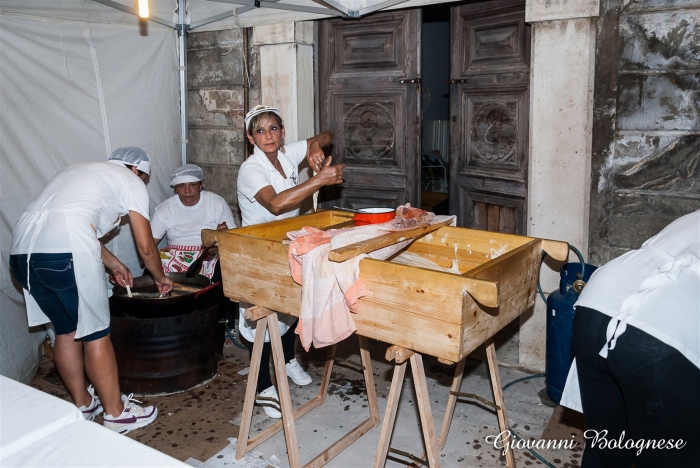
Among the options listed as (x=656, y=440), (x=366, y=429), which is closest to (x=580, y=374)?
(x=656, y=440)

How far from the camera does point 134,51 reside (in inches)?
200

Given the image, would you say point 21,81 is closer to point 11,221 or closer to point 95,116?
point 95,116

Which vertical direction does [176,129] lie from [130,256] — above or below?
above

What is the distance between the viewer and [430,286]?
91.9 inches

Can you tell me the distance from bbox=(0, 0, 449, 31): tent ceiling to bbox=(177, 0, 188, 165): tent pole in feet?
0.17

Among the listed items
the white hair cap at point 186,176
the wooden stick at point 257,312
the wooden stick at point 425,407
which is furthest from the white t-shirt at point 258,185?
the wooden stick at point 425,407

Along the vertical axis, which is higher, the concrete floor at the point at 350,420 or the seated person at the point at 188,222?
the seated person at the point at 188,222

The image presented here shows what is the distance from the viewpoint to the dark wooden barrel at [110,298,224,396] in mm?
4117

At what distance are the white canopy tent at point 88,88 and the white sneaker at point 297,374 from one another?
1793 millimetres

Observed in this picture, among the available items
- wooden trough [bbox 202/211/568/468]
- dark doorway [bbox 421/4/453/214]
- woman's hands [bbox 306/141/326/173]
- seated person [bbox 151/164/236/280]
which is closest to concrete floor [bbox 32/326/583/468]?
wooden trough [bbox 202/211/568/468]

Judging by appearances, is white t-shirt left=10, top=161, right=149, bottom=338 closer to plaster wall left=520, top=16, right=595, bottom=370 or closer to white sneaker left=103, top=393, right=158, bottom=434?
Answer: white sneaker left=103, top=393, right=158, bottom=434

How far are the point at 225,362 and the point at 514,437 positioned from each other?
2.24 metres

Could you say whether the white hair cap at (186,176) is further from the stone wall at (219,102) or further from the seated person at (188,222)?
the stone wall at (219,102)

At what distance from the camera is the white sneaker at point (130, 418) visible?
3.76m
